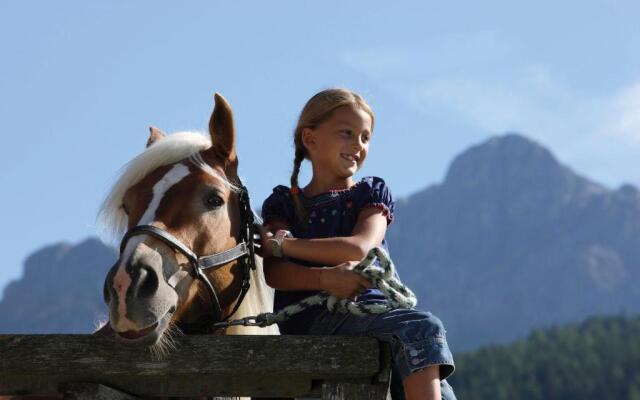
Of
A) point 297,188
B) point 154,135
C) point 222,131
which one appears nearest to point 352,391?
point 297,188

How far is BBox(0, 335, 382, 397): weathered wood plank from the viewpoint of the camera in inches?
157

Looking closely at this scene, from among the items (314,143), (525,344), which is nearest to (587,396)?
(525,344)

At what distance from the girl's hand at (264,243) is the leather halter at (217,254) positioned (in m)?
0.04

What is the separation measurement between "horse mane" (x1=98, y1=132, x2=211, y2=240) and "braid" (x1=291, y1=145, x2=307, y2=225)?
1.51 feet

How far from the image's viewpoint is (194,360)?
4027 mm

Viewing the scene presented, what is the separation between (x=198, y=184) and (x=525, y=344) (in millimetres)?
163599

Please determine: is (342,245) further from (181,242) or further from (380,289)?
(181,242)

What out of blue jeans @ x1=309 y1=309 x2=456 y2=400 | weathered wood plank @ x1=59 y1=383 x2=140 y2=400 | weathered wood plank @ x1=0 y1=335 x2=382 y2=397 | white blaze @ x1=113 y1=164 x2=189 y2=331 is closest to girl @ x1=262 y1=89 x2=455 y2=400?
blue jeans @ x1=309 y1=309 x2=456 y2=400

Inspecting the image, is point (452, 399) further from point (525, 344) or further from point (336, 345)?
point (525, 344)

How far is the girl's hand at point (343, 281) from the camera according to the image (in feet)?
14.8

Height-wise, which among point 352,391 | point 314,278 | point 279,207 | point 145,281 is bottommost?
point 352,391

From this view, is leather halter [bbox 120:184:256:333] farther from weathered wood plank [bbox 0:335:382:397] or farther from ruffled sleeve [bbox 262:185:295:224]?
weathered wood plank [bbox 0:335:382:397]

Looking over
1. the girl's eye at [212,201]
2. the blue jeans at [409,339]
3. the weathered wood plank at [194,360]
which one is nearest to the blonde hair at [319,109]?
the girl's eye at [212,201]

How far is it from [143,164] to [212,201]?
15.5 inches
